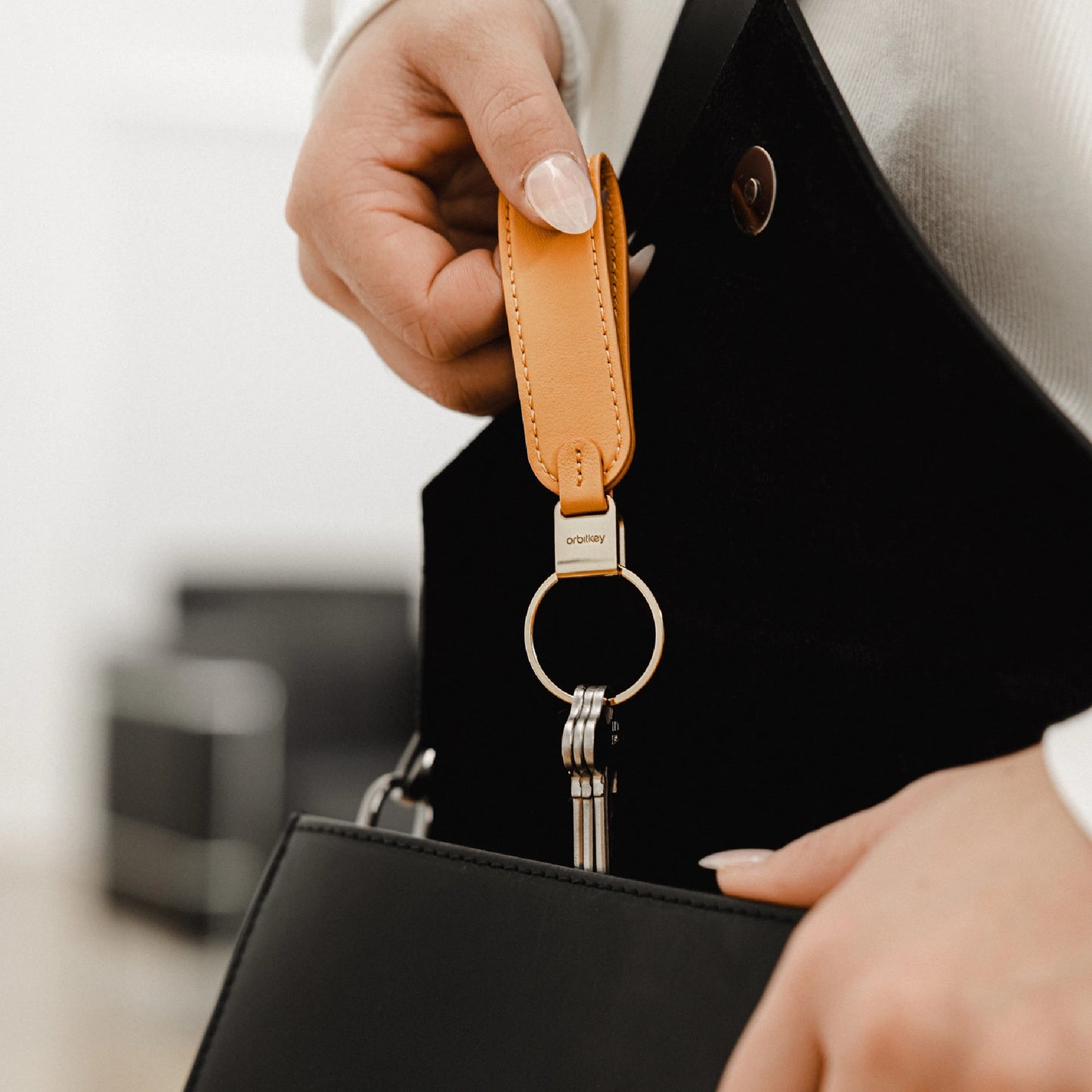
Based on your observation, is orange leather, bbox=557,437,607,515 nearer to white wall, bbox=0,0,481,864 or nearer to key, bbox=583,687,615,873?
key, bbox=583,687,615,873

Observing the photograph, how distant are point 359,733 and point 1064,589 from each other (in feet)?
11.5

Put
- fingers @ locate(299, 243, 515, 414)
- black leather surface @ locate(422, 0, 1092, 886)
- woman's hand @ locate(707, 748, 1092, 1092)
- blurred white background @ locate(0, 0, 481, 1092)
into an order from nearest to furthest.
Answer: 1. woman's hand @ locate(707, 748, 1092, 1092)
2. black leather surface @ locate(422, 0, 1092, 886)
3. fingers @ locate(299, 243, 515, 414)
4. blurred white background @ locate(0, 0, 481, 1092)

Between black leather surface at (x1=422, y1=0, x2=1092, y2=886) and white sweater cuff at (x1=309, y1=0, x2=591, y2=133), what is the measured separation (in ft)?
0.84

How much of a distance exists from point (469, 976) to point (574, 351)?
0.29m

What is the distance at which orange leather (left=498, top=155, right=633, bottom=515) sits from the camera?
1.79ft

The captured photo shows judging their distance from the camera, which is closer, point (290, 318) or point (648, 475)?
point (648, 475)

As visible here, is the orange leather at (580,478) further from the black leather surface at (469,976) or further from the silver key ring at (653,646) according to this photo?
the black leather surface at (469,976)

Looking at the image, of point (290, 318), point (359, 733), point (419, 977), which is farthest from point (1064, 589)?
point (290, 318)

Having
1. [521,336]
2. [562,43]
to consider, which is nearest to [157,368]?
[562,43]

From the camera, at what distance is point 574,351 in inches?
22.0

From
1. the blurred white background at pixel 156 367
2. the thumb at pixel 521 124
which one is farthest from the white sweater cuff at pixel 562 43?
the blurred white background at pixel 156 367

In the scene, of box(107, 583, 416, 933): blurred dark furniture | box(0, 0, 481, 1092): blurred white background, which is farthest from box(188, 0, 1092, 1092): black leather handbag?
box(0, 0, 481, 1092): blurred white background

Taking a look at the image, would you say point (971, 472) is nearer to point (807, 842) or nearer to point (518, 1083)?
point (807, 842)

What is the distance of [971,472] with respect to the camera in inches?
16.9
